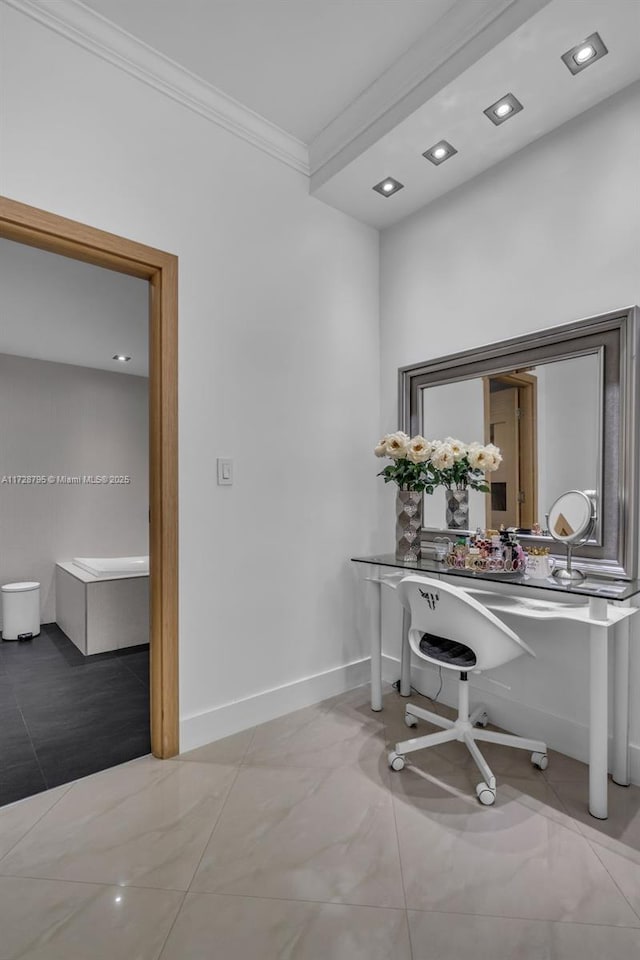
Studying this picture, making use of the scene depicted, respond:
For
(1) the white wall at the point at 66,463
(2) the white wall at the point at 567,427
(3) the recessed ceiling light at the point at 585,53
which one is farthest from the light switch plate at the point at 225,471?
(1) the white wall at the point at 66,463

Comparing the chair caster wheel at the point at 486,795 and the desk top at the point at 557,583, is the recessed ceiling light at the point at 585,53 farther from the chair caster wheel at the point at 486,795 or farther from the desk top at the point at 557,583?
the chair caster wheel at the point at 486,795

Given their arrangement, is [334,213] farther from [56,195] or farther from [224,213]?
[56,195]

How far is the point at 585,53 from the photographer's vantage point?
1744 mm

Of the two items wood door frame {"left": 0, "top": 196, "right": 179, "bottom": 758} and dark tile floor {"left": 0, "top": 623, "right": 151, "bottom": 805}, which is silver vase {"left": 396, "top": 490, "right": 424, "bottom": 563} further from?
dark tile floor {"left": 0, "top": 623, "right": 151, "bottom": 805}

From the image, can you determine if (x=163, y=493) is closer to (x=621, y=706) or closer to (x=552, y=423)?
(x=552, y=423)

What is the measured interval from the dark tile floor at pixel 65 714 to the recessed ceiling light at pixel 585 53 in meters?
3.18

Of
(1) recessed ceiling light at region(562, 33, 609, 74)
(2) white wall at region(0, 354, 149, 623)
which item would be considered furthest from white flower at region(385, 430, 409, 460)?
(2) white wall at region(0, 354, 149, 623)

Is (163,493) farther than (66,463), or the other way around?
(66,463)

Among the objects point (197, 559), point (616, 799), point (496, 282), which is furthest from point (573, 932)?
point (496, 282)

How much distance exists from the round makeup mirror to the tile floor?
792 millimetres

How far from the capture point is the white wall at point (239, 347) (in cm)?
180

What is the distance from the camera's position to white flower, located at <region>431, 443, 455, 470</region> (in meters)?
2.28

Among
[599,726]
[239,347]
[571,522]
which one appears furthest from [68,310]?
[599,726]

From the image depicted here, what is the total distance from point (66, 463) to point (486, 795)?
14.7 feet
